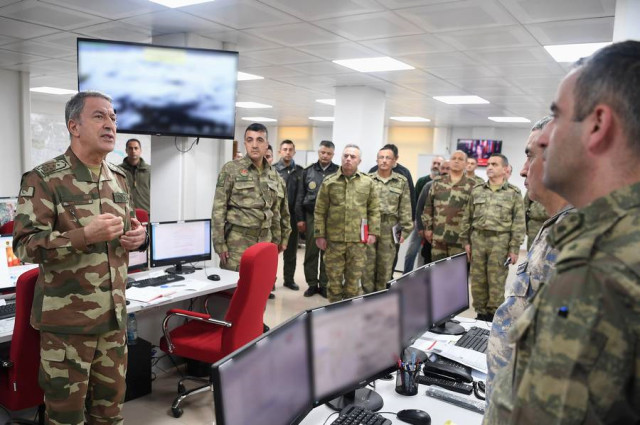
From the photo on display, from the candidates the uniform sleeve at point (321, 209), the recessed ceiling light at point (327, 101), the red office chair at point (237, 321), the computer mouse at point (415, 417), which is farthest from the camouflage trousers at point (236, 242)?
the recessed ceiling light at point (327, 101)

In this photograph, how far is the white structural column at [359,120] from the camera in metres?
6.32

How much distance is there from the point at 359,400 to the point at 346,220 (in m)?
2.79

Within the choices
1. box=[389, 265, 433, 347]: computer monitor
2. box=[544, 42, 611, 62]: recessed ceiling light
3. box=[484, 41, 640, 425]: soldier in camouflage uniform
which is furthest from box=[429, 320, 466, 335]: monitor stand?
box=[544, 42, 611, 62]: recessed ceiling light

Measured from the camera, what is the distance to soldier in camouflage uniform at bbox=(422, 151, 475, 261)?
473 cm

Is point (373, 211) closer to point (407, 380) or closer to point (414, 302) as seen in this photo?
point (414, 302)

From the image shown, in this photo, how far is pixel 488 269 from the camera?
436 centimetres

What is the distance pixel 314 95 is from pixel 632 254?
23.9ft

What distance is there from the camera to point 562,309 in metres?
0.65

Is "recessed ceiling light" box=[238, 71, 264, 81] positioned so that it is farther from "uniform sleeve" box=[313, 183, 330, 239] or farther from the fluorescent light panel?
the fluorescent light panel

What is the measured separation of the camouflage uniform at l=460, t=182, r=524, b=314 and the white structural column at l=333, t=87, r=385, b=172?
7.49 feet

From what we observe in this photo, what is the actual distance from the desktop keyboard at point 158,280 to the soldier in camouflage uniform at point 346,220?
1572 mm

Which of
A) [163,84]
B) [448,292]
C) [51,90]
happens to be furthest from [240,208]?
[51,90]

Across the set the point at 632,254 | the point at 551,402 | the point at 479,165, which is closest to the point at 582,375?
the point at 551,402

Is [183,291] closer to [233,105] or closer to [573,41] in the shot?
[233,105]
